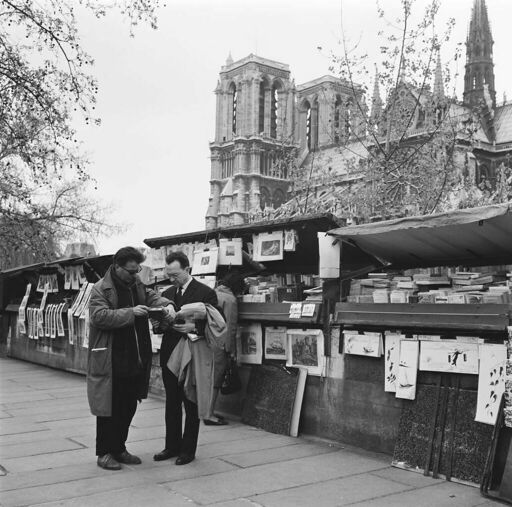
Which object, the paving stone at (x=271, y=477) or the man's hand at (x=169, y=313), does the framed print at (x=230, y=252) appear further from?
the paving stone at (x=271, y=477)

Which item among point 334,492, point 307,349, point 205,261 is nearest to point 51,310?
point 205,261

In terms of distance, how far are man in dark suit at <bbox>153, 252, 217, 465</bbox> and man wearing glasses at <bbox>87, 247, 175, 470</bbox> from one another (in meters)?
0.20

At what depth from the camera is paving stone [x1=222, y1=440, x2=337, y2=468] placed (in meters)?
5.84

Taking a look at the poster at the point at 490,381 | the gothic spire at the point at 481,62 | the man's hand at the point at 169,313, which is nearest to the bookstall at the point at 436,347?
the poster at the point at 490,381

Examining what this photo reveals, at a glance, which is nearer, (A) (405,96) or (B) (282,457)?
(B) (282,457)

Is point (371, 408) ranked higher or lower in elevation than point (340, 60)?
lower

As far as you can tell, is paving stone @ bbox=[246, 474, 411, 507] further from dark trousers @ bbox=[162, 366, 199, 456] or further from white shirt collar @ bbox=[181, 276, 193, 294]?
white shirt collar @ bbox=[181, 276, 193, 294]

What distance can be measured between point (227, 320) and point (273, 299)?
0.60 meters

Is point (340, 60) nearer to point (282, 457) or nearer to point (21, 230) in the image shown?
point (21, 230)

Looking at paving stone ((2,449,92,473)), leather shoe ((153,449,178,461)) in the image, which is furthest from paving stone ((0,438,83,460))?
leather shoe ((153,449,178,461))

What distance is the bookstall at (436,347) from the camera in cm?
511

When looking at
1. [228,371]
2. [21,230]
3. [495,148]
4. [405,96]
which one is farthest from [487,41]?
[228,371]

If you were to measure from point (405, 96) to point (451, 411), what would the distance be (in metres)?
16.7

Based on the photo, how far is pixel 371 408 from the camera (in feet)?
20.1
